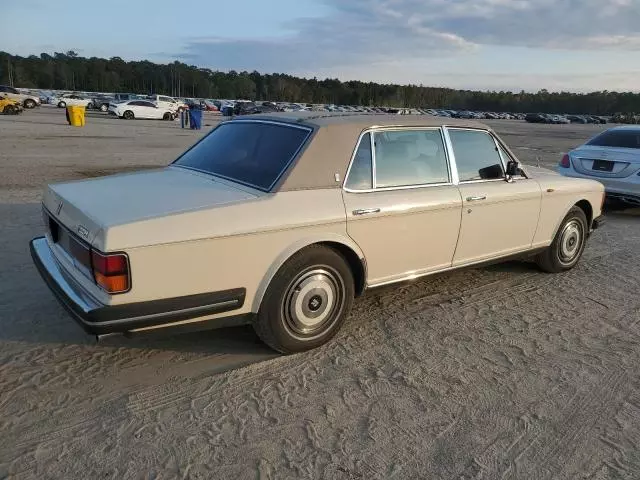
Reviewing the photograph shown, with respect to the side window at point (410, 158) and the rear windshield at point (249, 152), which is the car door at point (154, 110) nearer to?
the rear windshield at point (249, 152)

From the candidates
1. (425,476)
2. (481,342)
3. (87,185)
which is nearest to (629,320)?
(481,342)

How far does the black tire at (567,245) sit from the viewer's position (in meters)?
5.50

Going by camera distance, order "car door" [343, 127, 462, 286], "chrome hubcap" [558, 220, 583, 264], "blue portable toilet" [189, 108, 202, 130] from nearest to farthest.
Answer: "car door" [343, 127, 462, 286], "chrome hubcap" [558, 220, 583, 264], "blue portable toilet" [189, 108, 202, 130]

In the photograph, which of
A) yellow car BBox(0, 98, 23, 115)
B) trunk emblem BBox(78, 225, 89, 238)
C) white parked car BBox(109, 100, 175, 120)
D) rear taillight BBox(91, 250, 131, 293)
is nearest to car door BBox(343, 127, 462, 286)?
rear taillight BBox(91, 250, 131, 293)

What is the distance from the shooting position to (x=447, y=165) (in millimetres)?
4391

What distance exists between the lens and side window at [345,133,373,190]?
3.77 metres

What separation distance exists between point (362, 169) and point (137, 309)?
6.09 feet

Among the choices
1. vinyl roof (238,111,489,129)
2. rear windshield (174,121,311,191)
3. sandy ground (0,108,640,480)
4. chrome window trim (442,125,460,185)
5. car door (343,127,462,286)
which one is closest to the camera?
sandy ground (0,108,640,480)

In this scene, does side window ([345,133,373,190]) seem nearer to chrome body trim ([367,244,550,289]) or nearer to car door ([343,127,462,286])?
car door ([343,127,462,286])

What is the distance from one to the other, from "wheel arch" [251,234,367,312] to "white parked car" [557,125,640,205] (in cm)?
605

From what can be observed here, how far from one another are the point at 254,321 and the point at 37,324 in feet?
5.62

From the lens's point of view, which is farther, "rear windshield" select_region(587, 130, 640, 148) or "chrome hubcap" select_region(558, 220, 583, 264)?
"rear windshield" select_region(587, 130, 640, 148)

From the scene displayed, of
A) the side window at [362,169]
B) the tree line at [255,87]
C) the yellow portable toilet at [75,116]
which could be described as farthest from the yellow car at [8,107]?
the tree line at [255,87]

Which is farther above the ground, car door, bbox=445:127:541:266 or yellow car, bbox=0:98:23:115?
car door, bbox=445:127:541:266
